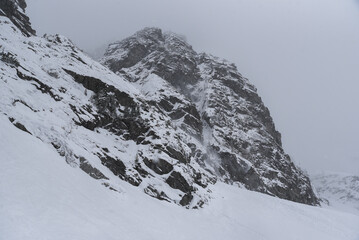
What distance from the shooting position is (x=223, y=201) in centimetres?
2955

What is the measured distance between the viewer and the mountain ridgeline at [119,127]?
67.6ft

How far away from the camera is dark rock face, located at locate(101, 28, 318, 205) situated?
50.9 m

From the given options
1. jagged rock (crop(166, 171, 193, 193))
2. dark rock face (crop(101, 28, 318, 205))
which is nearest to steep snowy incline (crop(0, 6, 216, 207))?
jagged rock (crop(166, 171, 193, 193))

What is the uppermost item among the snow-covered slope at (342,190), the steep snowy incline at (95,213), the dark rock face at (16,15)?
the snow-covered slope at (342,190)

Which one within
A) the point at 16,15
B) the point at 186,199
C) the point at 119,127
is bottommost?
the point at 186,199

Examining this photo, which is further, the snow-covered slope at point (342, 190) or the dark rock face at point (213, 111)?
the snow-covered slope at point (342, 190)

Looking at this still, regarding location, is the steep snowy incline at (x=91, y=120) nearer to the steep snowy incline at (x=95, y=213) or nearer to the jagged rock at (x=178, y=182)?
the jagged rock at (x=178, y=182)

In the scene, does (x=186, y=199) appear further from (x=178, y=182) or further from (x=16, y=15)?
(x=16, y=15)

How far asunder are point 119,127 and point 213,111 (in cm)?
3513

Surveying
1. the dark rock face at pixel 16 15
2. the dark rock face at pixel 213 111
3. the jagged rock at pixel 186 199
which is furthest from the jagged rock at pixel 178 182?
the dark rock face at pixel 16 15

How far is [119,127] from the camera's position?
28.1m

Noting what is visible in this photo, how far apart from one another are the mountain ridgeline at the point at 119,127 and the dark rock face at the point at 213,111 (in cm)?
25

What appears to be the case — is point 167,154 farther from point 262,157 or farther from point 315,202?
point 315,202

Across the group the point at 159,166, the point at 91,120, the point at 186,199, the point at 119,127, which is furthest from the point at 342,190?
the point at 91,120
